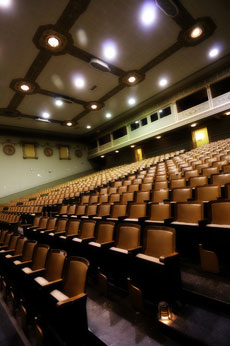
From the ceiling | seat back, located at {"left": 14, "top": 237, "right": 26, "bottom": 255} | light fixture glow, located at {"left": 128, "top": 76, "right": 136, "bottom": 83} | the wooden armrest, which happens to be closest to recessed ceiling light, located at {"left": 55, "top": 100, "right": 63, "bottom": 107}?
the ceiling

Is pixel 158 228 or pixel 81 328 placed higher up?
pixel 158 228

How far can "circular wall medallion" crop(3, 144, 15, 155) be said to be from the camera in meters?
4.25

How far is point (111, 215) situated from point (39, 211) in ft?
3.69

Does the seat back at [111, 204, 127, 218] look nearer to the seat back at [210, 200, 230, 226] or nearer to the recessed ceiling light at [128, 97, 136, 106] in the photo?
the seat back at [210, 200, 230, 226]

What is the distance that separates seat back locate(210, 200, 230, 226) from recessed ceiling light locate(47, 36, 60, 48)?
2.22 meters

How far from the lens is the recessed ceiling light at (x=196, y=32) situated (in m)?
2.19

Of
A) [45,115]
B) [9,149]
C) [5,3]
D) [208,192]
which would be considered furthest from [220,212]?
[9,149]

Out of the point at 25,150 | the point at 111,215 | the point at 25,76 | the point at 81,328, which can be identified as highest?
the point at 25,76

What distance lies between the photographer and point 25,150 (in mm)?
4598

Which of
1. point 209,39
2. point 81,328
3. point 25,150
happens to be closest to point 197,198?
point 81,328

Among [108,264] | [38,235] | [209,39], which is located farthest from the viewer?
[209,39]

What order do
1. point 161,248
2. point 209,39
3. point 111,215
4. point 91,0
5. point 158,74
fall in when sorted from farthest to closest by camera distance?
1. point 158,74
2. point 209,39
3. point 91,0
4. point 111,215
5. point 161,248

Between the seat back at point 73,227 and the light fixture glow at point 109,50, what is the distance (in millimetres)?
2103

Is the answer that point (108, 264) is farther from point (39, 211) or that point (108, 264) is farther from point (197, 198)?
point (39, 211)
